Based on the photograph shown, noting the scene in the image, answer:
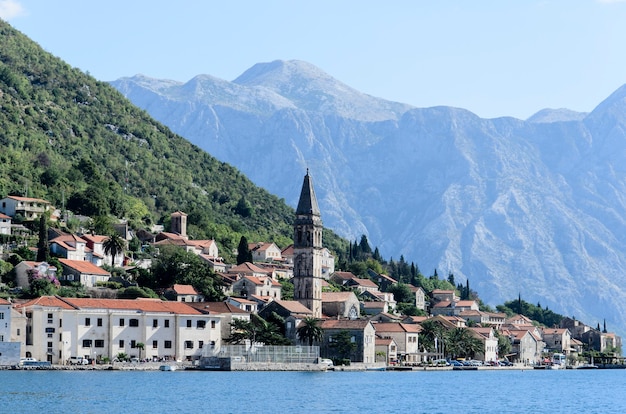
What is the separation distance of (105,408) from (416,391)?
3170 centimetres

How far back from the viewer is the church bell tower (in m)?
144

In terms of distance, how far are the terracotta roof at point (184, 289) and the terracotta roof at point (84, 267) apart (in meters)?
7.62

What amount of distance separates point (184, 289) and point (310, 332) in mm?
15090

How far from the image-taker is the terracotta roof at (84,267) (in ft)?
427

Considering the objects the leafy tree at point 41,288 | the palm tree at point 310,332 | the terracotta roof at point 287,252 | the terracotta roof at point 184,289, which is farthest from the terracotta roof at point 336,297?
the leafy tree at point 41,288

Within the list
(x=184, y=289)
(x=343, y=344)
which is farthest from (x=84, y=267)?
(x=343, y=344)

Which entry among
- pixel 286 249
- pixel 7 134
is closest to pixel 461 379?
pixel 286 249

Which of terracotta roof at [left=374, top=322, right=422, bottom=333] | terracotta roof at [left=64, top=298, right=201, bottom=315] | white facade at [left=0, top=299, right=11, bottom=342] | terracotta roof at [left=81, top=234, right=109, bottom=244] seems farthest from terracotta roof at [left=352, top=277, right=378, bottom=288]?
white facade at [left=0, top=299, right=11, bottom=342]

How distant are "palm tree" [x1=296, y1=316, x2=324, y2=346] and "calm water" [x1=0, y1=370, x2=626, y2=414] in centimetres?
971

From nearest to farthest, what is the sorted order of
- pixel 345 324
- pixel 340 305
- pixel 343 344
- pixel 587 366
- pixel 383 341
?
pixel 343 344 → pixel 345 324 → pixel 383 341 → pixel 340 305 → pixel 587 366

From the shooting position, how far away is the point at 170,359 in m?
118

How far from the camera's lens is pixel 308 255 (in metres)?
146

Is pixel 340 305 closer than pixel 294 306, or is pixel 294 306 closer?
pixel 294 306

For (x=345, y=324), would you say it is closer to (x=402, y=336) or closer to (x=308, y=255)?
(x=402, y=336)
